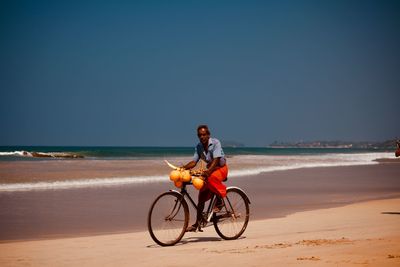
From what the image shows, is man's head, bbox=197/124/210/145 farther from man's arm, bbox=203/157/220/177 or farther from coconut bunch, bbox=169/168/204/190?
coconut bunch, bbox=169/168/204/190

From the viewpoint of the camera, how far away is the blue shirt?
910 centimetres

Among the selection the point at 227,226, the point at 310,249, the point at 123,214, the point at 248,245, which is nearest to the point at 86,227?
the point at 123,214

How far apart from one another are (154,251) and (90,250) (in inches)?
33.3

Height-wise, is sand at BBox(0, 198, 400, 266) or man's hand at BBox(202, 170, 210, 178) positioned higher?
man's hand at BBox(202, 170, 210, 178)

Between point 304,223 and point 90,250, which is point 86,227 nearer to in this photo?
point 90,250

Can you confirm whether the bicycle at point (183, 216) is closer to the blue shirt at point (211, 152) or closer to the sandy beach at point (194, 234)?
the sandy beach at point (194, 234)

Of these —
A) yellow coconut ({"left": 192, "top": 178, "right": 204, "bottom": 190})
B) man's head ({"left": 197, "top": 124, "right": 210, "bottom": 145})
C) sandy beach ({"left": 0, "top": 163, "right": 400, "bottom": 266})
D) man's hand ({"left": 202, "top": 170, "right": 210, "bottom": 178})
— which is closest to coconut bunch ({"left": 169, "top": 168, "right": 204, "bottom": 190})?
yellow coconut ({"left": 192, "top": 178, "right": 204, "bottom": 190})

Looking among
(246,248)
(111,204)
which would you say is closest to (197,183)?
(246,248)

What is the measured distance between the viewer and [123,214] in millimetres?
13125

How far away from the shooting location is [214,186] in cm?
921

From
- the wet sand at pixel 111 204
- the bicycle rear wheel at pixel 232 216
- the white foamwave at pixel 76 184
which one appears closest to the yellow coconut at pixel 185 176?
the bicycle rear wheel at pixel 232 216

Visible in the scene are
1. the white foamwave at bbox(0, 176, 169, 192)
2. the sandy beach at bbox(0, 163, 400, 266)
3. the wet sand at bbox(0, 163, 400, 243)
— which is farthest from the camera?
the white foamwave at bbox(0, 176, 169, 192)

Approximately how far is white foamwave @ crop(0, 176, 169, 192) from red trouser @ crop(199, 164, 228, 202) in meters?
11.1

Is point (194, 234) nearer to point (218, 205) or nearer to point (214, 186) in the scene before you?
point (218, 205)
